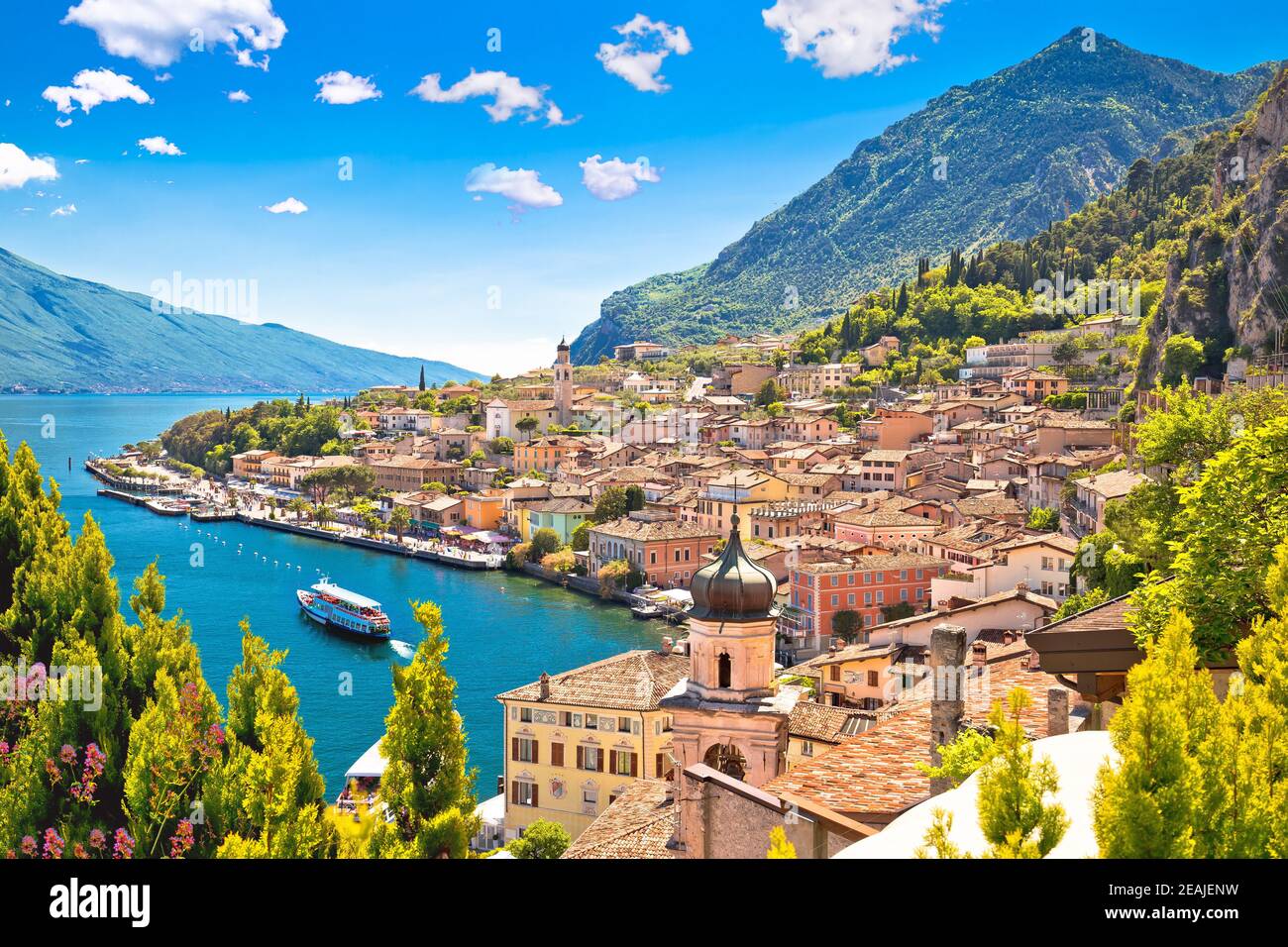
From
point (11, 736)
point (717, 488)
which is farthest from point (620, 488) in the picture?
point (11, 736)

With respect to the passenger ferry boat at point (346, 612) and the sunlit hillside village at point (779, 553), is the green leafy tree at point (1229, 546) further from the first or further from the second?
the passenger ferry boat at point (346, 612)

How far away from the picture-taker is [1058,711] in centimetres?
984

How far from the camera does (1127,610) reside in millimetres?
8945

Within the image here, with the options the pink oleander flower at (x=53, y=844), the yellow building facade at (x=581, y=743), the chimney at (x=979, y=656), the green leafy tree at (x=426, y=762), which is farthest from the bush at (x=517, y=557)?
the green leafy tree at (x=426, y=762)

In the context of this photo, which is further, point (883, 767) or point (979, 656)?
point (979, 656)

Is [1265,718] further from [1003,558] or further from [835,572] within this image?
[835,572]

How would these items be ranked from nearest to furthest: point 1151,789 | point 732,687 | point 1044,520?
point 1151,789, point 732,687, point 1044,520

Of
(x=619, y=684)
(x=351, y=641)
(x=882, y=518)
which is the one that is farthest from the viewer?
(x=882, y=518)

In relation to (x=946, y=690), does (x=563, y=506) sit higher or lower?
lower

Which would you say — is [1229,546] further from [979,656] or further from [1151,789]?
[979,656]

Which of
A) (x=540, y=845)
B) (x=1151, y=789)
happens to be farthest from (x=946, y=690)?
(x=540, y=845)

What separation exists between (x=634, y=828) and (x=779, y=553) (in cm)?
3368

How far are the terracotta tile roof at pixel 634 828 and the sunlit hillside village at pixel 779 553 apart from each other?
6 cm

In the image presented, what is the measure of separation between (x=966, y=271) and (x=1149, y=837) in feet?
326
